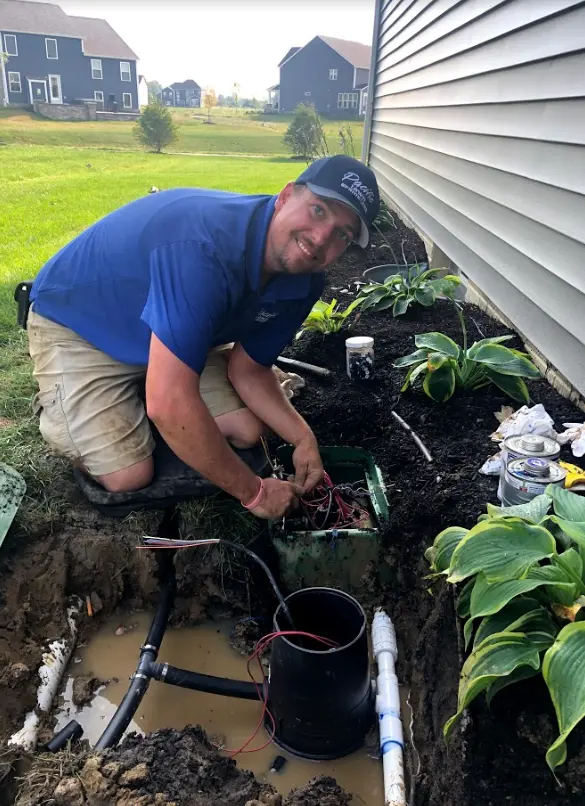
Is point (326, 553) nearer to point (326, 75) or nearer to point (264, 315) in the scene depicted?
point (264, 315)

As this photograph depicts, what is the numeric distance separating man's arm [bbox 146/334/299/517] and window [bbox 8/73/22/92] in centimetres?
4466

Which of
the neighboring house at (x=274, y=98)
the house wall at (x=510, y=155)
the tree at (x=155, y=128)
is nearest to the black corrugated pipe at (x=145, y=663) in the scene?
the house wall at (x=510, y=155)

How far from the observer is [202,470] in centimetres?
215

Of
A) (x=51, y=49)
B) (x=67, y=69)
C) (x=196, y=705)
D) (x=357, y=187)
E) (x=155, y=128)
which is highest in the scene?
(x=51, y=49)

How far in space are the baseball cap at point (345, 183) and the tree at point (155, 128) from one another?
79.5 ft

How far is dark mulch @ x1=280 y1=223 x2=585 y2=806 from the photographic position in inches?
54.7

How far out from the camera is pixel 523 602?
156cm

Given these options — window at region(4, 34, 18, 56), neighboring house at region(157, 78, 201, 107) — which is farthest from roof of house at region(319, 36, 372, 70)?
neighboring house at region(157, 78, 201, 107)

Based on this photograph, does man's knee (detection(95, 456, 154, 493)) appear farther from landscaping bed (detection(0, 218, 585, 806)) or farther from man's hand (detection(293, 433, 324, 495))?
man's hand (detection(293, 433, 324, 495))

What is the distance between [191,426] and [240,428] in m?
0.74

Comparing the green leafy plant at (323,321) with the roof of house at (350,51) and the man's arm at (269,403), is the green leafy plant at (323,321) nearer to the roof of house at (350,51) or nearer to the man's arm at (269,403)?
the man's arm at (269,403)

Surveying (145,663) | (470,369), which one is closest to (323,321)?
(470,369)

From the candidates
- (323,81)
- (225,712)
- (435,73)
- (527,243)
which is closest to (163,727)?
(225,712)

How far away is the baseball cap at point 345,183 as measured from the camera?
205 centimetres
